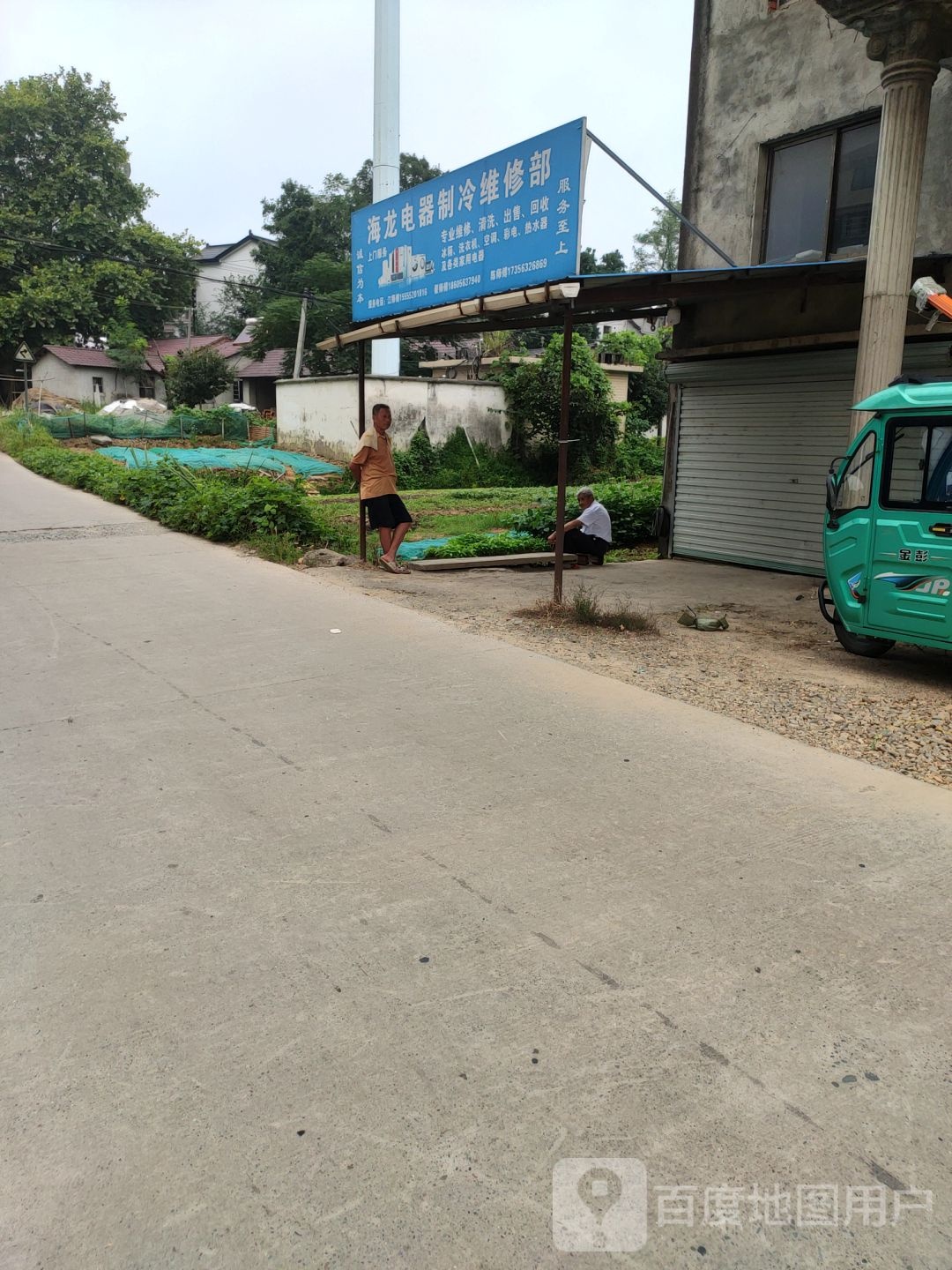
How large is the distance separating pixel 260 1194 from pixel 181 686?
Result: 434cm

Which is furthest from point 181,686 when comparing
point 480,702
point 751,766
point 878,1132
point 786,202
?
point 786,202

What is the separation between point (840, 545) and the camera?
23.1 ft

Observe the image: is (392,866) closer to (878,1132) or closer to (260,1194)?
(260,1194)

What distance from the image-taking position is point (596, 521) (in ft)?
40.5

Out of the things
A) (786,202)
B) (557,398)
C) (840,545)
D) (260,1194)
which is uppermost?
(786,202)

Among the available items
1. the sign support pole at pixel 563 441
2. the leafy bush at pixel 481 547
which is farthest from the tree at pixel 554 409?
the sign support pole at pixel 563 441

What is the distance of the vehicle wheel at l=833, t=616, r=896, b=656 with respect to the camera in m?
7.10

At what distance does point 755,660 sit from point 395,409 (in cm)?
2091

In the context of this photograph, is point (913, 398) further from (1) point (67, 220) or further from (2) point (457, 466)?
(1) point (67, 220)

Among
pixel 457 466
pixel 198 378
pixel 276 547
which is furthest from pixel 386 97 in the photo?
pixel 276 547

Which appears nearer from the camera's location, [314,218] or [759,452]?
[759,452]

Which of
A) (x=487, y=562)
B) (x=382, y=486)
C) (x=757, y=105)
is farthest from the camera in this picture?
(x=487, y=562)

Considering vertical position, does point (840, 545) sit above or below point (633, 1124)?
above

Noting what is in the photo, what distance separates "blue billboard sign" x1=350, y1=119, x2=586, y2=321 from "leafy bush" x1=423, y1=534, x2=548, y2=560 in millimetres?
3300
